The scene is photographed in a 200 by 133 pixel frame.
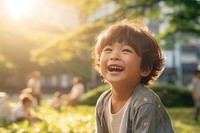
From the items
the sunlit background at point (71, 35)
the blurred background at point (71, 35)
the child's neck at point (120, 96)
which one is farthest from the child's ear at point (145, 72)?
the sunlit background at point (71, 35)

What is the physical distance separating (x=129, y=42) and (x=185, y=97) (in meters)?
19.2

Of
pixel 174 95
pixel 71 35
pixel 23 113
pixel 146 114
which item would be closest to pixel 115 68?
pixel 146 114

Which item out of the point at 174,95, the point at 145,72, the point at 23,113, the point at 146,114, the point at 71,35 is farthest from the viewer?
the point at 174,95

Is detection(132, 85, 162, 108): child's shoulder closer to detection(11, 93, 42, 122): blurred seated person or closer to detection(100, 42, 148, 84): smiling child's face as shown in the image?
detection(100, 42, 148, 84): smiling child's face

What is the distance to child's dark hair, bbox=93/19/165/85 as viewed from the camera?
3.18 meters

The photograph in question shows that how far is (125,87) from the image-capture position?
3.28m

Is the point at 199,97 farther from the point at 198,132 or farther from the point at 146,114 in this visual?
the point at 146,114

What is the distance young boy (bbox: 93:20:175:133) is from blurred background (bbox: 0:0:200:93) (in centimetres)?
399

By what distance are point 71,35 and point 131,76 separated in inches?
519

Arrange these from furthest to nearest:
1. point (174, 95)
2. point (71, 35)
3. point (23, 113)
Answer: point (174, 95)
point (71, 35)
point (23, 113)

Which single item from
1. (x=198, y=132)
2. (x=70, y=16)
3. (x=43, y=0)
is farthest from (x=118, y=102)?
Answer: (x=70, y=16)

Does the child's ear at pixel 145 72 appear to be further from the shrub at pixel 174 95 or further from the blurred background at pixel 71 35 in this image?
the shrub at pixel 174 95

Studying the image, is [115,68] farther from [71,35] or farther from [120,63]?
[71,35]

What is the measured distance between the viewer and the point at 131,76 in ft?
10.5
